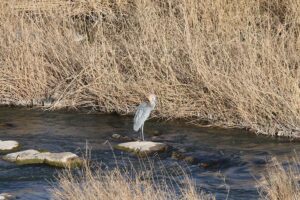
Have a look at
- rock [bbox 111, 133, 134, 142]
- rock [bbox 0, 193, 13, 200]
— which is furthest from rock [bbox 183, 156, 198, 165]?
rock [bbox 0, 193, 13, 200]

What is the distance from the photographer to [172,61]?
10414 mm

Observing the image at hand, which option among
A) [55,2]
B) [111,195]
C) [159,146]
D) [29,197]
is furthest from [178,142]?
[55,2]

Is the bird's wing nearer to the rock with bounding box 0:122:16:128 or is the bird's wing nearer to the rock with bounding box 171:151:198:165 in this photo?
the rock with bounding box 171:151:198:165

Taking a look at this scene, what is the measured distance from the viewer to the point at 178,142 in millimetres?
9367

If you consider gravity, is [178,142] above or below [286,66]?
below

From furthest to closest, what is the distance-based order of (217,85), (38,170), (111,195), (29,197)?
(217,85)
(38,170)
(29,197)
(111,195)

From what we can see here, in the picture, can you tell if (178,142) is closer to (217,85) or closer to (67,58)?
(217,85)

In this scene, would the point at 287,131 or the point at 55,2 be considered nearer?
the point at 287,131

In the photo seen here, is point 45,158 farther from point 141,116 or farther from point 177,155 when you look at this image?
point 177,155

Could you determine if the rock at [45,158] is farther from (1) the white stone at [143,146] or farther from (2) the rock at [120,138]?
(2) the rock at [120,138]

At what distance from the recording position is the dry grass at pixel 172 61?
946 cm

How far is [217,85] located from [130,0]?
3.71 meters

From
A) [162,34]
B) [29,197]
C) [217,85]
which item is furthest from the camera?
[162,34]

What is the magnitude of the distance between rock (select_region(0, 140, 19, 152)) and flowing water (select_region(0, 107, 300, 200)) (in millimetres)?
101
